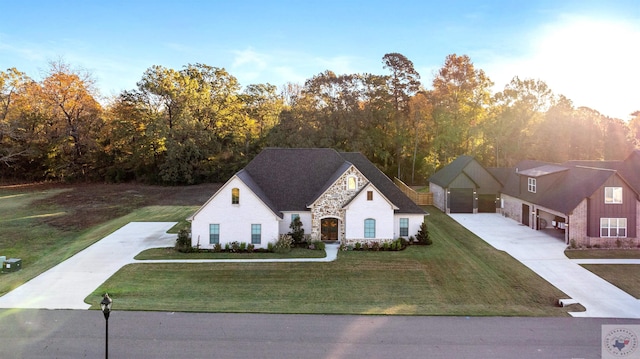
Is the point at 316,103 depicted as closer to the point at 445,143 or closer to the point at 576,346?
the point at 445,143

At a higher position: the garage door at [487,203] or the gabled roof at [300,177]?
the gabled roof at [300,177]

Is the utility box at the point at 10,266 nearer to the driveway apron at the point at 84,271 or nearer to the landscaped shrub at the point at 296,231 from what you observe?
the driveway apron at the point at 84,271

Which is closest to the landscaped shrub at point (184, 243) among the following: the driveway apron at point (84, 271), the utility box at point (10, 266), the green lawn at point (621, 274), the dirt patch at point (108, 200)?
the driveway apron at point (84, 271)

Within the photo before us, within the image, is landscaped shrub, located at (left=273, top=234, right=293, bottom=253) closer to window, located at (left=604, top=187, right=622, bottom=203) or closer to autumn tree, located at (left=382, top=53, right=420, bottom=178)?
window, located at (left=604, top=187, right=622, bottom=203)

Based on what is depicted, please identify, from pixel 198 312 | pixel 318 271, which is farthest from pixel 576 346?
pixel 198 312

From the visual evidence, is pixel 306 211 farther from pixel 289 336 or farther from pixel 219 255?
pixel 289 336

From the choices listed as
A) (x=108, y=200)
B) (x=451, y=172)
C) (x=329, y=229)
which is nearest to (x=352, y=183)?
(x=329, y=229)
